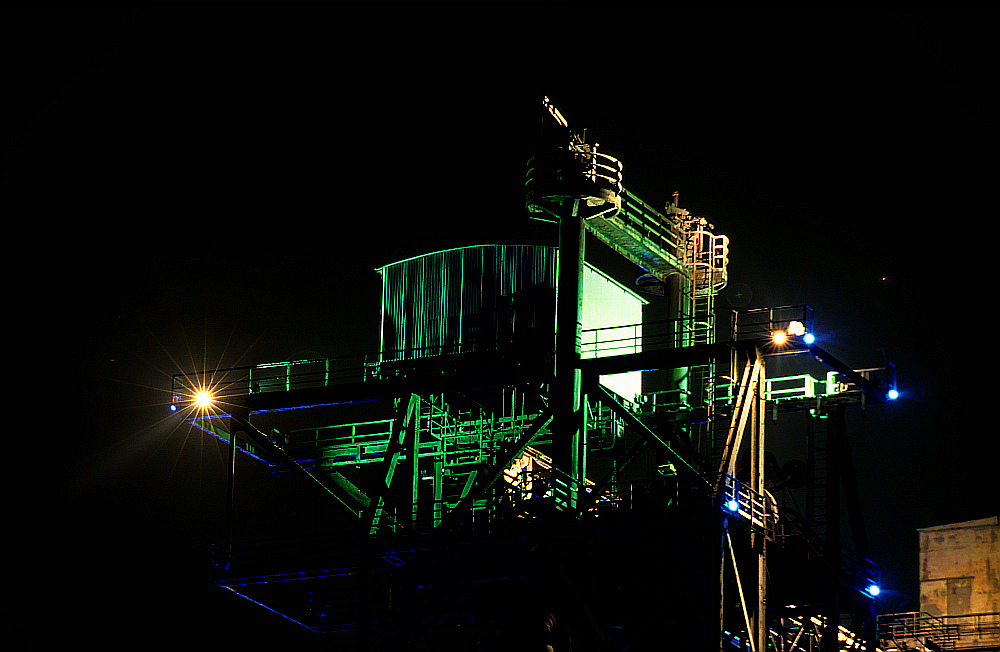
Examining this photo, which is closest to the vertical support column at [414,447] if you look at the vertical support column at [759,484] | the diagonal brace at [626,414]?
the diagonal brace at [626,414]

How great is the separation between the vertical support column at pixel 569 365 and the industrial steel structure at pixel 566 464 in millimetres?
59

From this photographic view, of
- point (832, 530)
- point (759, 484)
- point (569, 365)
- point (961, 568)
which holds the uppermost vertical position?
point (569, 365)

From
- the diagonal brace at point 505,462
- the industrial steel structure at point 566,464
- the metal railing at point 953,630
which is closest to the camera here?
the industrial steel structure at point 566,464

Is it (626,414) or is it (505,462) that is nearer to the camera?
(505,462)

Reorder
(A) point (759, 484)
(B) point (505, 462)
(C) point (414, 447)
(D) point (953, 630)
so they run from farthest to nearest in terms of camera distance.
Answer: (D) point (953, 630), (C) point (414, 447), (B) point (505, 462), (A) point (759, 484)

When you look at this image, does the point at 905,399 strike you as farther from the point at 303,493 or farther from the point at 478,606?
the point at 478,606

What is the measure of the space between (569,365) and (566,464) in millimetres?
2686

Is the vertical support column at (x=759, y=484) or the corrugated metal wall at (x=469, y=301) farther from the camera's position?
the corrugated metal wall at (x=469, y=301)

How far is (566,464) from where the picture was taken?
3506 cm

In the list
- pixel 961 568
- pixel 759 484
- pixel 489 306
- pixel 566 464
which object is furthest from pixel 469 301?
Result: pixel 961 568

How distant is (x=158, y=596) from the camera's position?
197 ft

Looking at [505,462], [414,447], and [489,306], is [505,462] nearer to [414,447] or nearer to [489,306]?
[414,447]

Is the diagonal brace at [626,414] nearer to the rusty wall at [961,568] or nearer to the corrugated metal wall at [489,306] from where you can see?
the corrugated metal wall at [489,306]

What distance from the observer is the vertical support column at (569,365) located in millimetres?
35094
